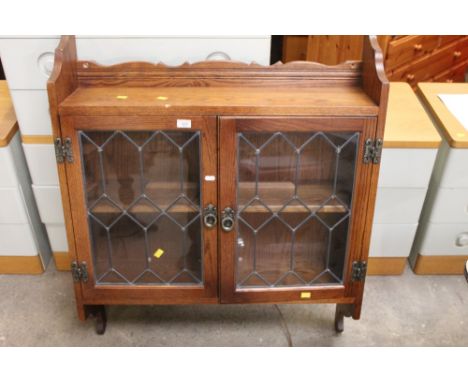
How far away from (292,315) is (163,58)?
3.27ft

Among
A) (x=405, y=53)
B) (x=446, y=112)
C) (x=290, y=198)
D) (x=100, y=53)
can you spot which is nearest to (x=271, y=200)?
(x=290, y=198)

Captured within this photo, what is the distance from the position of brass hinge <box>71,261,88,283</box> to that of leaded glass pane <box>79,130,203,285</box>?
0.11 ft

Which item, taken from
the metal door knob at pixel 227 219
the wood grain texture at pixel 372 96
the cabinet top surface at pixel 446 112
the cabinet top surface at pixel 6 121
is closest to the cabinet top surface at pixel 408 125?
the cabinet top surface at pixel 446 112

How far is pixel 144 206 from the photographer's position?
4.83ft

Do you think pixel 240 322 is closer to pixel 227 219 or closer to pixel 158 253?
pixel 158 253

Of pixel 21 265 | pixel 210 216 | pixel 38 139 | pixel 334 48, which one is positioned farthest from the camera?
pixel 334 48

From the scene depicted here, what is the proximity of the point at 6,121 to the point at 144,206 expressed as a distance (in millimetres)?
693

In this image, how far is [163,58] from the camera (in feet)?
4.99

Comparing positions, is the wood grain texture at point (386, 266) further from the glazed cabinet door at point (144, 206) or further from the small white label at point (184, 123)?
the small white label at point (184, 123)

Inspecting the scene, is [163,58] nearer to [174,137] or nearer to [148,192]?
[174,137]

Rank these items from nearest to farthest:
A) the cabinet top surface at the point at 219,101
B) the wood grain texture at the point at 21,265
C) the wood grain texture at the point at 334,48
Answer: the cabinet top surface at the point at 219,101 < the wood grain texture at the point at 21,265 < the wood grain texture at the point at 334,48

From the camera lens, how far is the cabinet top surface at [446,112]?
176 cm

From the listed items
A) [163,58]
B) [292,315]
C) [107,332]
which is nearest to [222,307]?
[292,315]

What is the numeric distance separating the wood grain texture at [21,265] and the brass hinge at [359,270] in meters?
1.21
